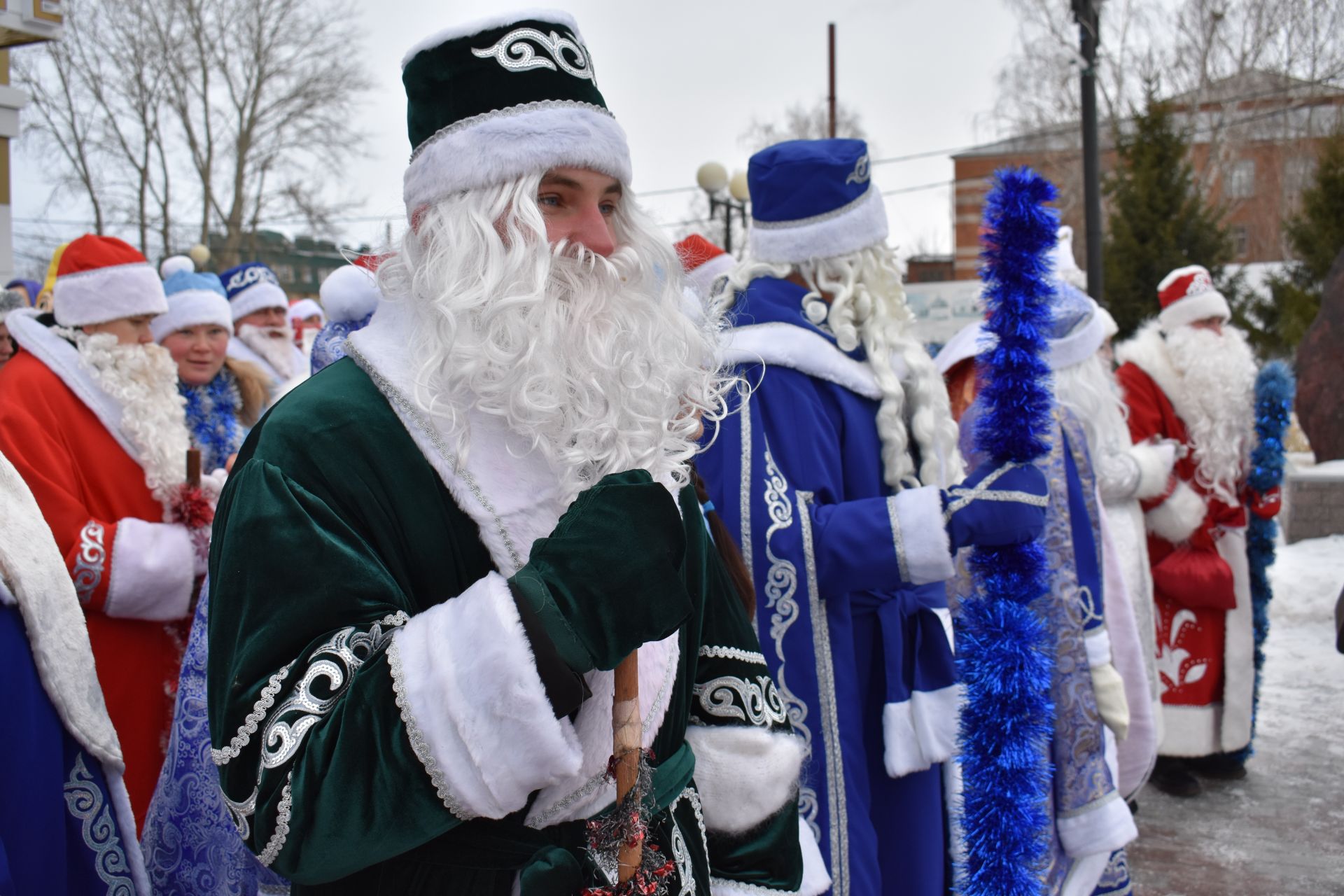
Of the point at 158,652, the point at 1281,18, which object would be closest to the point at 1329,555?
the point at 158,652

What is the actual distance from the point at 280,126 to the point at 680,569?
29.5 m

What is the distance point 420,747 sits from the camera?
128 centimetres

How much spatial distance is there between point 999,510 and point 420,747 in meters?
1.89

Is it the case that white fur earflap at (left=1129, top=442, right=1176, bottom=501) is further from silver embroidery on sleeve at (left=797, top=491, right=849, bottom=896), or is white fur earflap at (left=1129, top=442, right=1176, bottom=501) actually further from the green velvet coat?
the green velvet coat

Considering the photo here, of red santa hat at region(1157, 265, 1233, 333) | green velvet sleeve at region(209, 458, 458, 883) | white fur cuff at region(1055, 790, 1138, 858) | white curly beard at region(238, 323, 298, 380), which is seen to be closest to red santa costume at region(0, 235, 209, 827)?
green velvet sleeve at region(209, 458, 458, 883)

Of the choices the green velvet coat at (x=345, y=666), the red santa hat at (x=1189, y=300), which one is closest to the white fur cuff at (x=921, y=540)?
the green velvet coat at (x=345, y=666)

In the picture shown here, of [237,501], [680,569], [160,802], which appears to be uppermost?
[237,501]

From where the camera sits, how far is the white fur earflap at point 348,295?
362 centimetres

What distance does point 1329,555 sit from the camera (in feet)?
32.9

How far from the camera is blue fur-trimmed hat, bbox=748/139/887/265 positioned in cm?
315

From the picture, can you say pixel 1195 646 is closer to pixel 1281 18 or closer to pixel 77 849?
pixel 77 849

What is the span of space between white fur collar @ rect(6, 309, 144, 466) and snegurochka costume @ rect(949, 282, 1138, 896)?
286 cm

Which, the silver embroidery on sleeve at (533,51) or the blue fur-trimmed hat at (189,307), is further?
the blue fur-trimmed hat at (189,307)

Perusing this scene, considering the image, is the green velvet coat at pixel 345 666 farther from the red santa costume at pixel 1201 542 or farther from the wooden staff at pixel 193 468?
the red santa costume at pixel 1201 542
